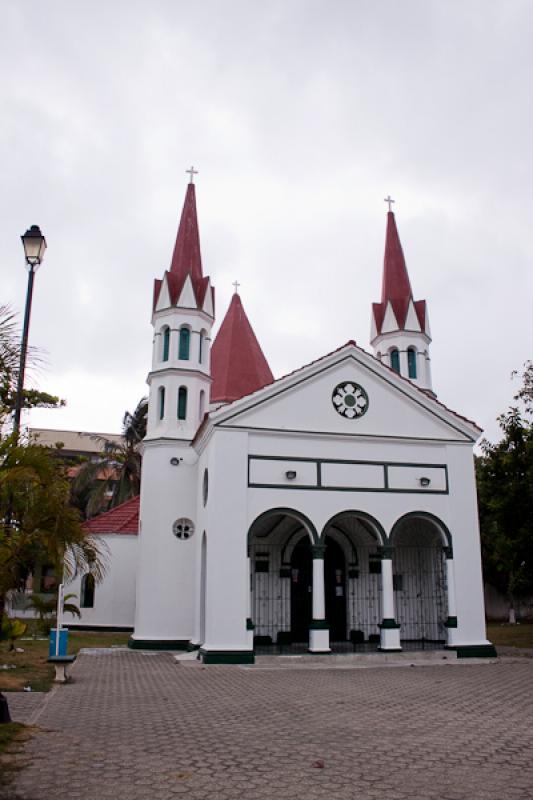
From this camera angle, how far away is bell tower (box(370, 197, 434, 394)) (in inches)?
1014

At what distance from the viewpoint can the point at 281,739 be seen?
26.1ft

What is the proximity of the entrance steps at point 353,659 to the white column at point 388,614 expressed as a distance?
271 millimetres

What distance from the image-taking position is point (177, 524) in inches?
841

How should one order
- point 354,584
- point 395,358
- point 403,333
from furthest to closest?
point 395,358 < point 403,333 < point 354,584

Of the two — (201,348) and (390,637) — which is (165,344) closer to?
(201,348)

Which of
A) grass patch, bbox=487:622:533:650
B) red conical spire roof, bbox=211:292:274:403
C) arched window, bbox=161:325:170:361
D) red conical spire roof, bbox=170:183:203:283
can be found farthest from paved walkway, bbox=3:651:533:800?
red conical spire roof, bbox=211:292:274:403

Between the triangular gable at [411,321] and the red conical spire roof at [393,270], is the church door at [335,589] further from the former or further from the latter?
the red conical spire roof at [393,270]

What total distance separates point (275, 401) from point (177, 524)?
5.37m

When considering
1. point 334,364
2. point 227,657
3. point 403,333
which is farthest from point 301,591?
point 403,333

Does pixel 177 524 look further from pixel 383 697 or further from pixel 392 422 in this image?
pixel 383 697

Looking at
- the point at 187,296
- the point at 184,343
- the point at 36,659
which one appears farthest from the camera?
the point at 187,296

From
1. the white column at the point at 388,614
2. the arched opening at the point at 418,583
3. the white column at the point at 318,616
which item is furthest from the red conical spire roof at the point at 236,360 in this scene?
the white column at the point at 388,614

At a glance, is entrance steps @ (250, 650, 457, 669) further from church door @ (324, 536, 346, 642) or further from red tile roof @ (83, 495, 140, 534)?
red tile roof @ (83, 495, 140, 534)

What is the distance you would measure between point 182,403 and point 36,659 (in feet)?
28.9
